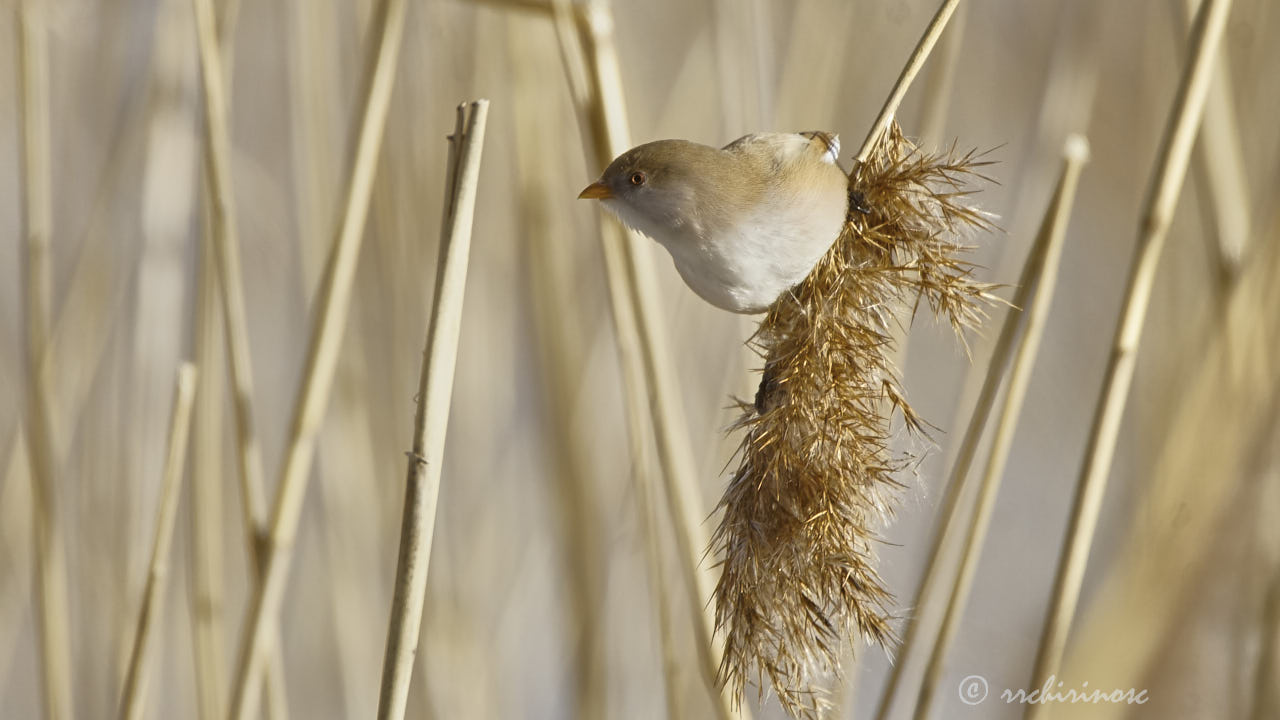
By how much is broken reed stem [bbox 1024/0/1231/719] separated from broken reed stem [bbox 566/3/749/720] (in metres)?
0.29

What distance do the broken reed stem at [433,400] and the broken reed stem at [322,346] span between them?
0.58ft

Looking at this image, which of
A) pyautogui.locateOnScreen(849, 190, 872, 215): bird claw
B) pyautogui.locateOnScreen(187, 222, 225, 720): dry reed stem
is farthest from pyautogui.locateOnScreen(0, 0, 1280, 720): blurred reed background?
pyautogui.locateOnScreen(849, 190, 872, 215): bird claw

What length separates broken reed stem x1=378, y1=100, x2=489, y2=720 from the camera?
0.57 metres

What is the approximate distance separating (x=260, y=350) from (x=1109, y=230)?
1860 mm

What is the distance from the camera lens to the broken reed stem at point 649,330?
76cm

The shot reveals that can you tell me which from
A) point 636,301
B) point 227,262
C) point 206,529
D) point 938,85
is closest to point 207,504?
point 206,529

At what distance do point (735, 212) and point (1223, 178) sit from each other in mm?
624

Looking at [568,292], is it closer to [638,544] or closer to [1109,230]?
[638,544]

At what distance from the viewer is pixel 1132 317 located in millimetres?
716

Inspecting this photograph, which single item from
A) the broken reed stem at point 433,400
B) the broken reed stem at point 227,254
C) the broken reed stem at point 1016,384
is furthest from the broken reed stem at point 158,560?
the broken reed stem at point 1016,384

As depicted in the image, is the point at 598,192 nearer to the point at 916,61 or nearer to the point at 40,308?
the point at 916,61

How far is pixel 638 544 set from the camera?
4.78 ft

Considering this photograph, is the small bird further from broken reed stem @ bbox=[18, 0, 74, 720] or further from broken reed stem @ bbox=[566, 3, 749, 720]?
broken reed stem @ bbox=[18, 0, 74, 720]

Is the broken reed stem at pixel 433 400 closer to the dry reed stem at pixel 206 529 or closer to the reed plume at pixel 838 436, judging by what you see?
the reed plume at pixel 838 436
